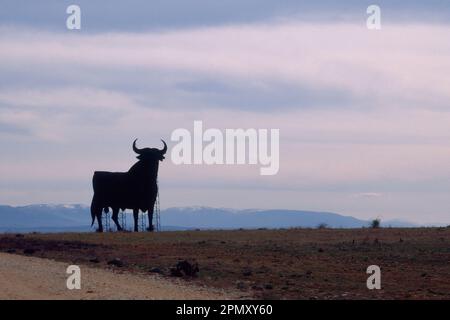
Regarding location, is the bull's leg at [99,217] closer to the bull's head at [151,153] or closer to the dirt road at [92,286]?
the bull's head at [151,153]

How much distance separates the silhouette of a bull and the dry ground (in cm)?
384

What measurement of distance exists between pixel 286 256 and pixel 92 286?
8268 millimetres

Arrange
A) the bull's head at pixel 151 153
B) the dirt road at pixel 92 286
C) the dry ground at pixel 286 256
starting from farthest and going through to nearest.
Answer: the bull's head at pixel 151 153, the dry ground at pixel 286 256, the dirt road at pixel 92 286

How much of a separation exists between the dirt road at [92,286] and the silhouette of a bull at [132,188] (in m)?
16.3

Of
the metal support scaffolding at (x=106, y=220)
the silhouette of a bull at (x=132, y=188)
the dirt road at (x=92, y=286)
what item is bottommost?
the dirt road at (x=92, y=286)

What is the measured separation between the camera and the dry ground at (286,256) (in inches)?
816

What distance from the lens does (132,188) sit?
1604 inches

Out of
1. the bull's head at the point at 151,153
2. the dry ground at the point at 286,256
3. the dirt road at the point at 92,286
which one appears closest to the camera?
the dirt road at the point at 92,286

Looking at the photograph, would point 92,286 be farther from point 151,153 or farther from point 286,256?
point 151,153

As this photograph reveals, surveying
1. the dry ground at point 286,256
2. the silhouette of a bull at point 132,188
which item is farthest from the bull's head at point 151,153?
the dry ground at point 286,256

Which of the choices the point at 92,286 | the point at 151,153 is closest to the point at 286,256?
the point at 92,286

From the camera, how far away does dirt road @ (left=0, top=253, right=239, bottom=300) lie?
18422 millimetres
